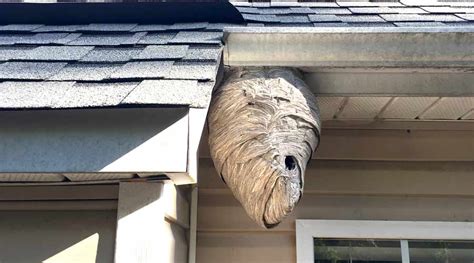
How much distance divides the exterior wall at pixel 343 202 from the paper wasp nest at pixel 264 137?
560mm

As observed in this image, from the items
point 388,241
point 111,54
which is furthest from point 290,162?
point 388,241

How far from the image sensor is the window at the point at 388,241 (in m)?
1.92

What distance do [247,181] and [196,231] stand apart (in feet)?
2.30

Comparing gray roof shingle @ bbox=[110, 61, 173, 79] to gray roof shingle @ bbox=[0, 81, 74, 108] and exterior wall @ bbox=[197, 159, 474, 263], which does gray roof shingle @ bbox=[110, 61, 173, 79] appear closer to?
gray roof shingle @ bbox=[0, 81, 74, 108]

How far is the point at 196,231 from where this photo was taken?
6.42 ft

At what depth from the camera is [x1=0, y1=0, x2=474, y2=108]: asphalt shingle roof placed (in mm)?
1137

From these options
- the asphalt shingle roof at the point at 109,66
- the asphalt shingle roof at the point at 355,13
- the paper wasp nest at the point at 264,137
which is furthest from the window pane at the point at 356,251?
the asphalt shingle roof at the point at 109,66

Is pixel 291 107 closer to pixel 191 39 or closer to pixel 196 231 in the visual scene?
pixel 191 39

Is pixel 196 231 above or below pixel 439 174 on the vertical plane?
below

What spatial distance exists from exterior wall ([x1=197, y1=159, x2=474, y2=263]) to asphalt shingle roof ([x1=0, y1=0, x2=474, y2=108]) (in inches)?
24.0

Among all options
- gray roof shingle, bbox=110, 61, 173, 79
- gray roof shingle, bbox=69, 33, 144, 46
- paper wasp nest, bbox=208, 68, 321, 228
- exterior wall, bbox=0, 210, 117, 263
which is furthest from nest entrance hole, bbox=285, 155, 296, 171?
gray roof shingle, bbox=69, 33, 144, 46

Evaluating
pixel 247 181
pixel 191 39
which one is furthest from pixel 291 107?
pixel 191 39

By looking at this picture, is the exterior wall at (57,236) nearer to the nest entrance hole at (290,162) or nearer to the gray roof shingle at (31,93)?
the gray roof shingle at (31,93)

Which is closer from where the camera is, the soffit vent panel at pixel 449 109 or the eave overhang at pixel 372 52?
the eave overhang at pixel 372 52
